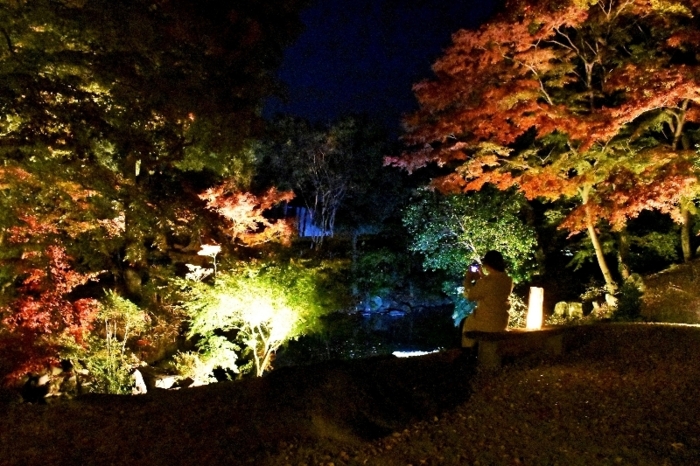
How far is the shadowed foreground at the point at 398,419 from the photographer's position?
3.51 m

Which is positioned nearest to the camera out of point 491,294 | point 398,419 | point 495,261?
point 398,419

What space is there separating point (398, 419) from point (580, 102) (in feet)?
30.5

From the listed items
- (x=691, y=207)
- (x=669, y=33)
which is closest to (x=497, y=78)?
(x=669, y=33)

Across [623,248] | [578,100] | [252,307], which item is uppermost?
[578,100]

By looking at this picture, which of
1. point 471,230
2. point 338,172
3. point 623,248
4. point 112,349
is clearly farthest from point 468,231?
point 112,349

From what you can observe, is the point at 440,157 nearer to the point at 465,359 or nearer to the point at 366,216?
the point at 465,359

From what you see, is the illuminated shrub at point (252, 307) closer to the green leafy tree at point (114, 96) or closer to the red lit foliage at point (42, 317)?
the red lit foliage at point (42, 317)

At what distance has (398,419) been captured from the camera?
4328 millimetres

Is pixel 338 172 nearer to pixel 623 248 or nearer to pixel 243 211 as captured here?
pixel 243 211

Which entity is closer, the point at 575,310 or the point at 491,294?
the point at 491,294

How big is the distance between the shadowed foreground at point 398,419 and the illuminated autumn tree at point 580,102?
184 inches

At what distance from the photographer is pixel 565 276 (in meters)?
16.0

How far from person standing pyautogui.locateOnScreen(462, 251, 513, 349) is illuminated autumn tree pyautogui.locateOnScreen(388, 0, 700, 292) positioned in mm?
4857

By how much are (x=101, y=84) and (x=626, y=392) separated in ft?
18.5
